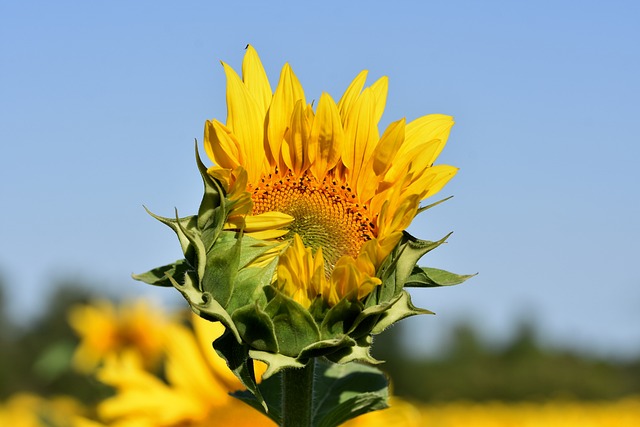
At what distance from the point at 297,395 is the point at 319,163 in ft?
1.74

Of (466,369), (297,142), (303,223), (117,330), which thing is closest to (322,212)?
(303,223)

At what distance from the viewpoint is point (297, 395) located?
2.13 meters

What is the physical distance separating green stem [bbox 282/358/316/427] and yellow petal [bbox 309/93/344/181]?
47 cm

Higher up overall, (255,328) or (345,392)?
(255,328)

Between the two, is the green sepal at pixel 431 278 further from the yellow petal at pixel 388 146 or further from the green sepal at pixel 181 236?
the green sepal at pixel 181 236

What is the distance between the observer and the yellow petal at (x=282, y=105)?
2.14 metres

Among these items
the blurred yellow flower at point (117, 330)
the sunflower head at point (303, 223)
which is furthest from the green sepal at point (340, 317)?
the blurred yellow flower at point (117, 330)

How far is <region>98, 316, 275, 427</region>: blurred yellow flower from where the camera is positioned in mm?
3078

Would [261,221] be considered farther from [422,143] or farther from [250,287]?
[422,143]

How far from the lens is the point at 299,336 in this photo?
188cm

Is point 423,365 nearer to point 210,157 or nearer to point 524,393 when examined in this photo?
point 524,393

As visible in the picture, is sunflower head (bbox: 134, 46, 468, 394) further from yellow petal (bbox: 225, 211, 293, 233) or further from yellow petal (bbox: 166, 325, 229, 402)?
yellow petal (bbox: 166, 325, 229, 402)

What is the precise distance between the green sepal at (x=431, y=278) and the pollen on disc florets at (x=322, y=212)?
0.14 metres

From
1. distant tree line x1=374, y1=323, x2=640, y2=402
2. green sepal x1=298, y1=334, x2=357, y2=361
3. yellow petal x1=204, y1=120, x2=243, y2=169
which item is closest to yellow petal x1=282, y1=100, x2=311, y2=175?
yellow petal x1=204, y1=120, x2=243, y2=169
